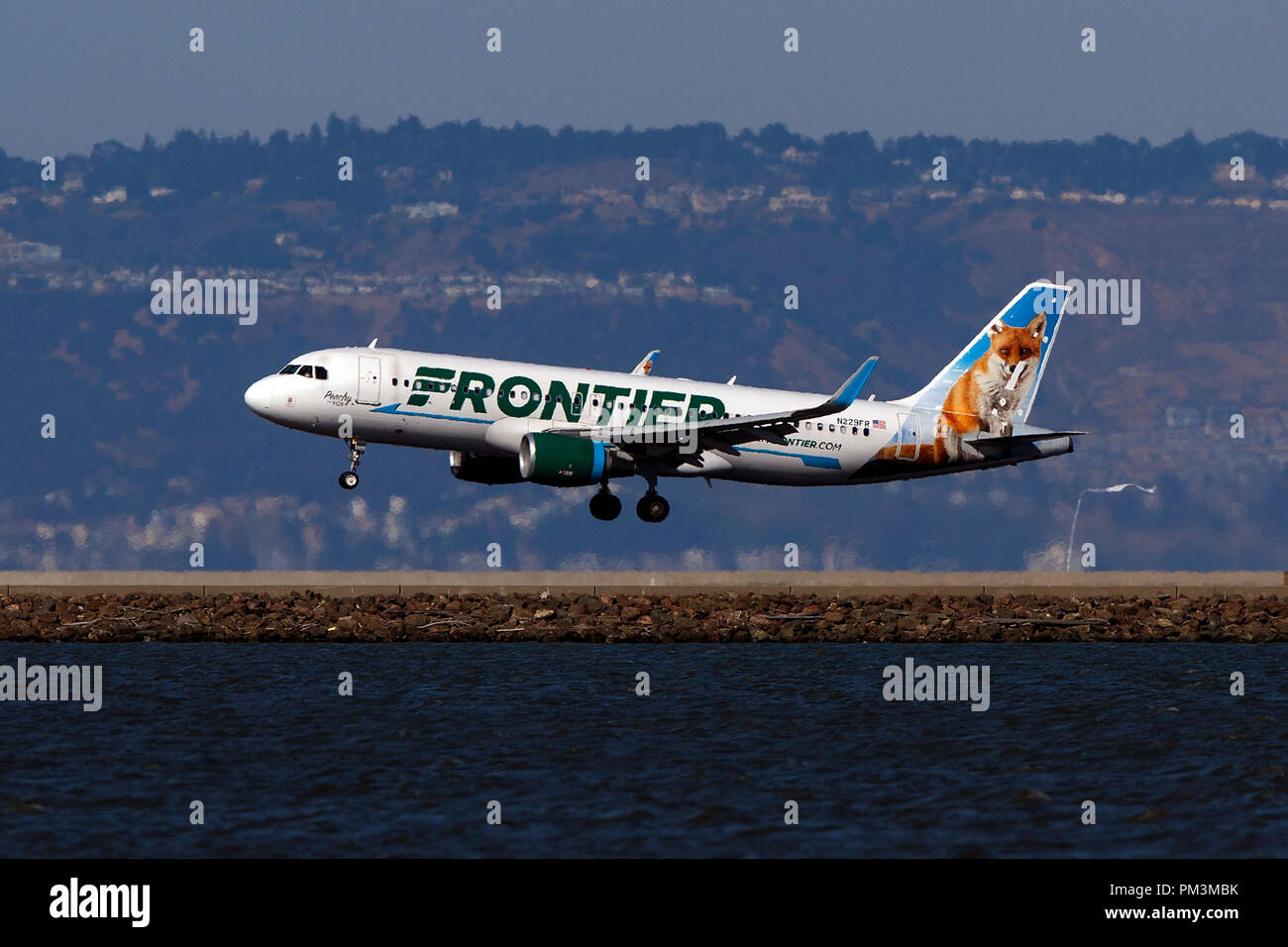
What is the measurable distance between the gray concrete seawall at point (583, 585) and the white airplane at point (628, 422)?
7.85ft

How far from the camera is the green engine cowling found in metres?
55.1

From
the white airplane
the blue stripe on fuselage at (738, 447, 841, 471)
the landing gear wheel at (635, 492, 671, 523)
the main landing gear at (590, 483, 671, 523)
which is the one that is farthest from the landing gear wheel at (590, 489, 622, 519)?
the blue stripe on fuselage at (738, 447, 841, 471)

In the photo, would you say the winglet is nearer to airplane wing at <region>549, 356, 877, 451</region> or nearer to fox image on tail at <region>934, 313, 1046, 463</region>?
airplane wing at <region>549, 356, 877, 451</region>

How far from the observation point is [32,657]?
167 ft

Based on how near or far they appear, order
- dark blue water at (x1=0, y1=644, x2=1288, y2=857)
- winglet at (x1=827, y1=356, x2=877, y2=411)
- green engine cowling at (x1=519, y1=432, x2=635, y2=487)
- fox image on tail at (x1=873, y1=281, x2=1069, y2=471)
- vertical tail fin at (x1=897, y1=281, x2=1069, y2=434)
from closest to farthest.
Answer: dark blue water at (x1=0, y1=644, x2=1288, y2=857)
winglet at (x1=827, y1=356, x2=877, y2=411)
green engine cowling at (x1=519, y1=432, x2=635, y2=487)
fox image on tail at (x1=873, y1=281, x2=1069, y2=471)
vertical tail fin at (x1=897, y1=281, x2=1069, y2=434)

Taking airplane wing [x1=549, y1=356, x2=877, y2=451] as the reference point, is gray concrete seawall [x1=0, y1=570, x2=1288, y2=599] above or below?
below

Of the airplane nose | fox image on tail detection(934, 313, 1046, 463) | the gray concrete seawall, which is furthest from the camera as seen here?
fox image on tail detection(934, 313, 1046, 463)

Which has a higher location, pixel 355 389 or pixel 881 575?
pixel 355 389

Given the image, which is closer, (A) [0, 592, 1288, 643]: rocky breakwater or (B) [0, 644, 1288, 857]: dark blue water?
(B) [0, 644, 1288, 857]: dark blue water

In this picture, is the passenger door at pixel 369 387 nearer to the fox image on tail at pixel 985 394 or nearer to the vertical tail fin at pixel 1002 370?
the fox image on tail at pixel 985 394

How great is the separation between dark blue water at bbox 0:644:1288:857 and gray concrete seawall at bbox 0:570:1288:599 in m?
8.24
